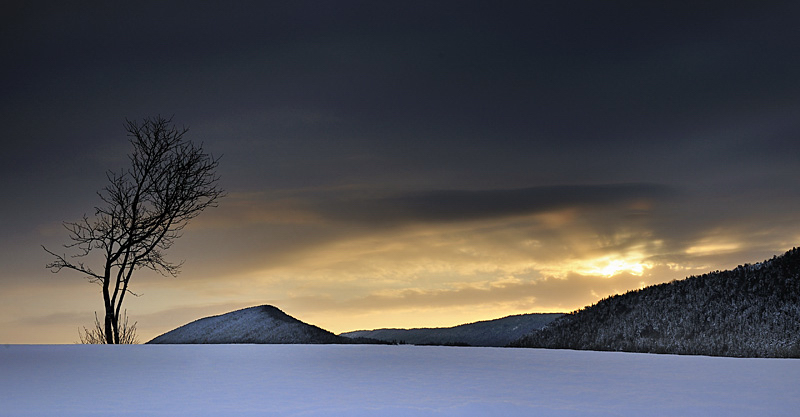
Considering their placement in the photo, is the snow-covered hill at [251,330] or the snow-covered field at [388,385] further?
the snow-covered hill at [251,330]

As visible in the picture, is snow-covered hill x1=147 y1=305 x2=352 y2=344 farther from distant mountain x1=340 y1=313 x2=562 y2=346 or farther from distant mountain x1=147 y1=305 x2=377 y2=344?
distant mountain x1=340 y1=313 x2=562 y2=346

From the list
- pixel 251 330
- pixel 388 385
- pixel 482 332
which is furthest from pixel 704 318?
pixel 251 330

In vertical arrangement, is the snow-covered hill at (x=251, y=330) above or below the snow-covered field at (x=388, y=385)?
above

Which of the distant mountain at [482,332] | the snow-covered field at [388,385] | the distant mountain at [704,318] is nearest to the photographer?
the snow-covered field at [388,385]

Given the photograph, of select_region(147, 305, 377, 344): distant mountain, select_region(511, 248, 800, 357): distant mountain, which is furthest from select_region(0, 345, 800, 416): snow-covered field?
select_region(147, 305, 377, 344): distant mountain

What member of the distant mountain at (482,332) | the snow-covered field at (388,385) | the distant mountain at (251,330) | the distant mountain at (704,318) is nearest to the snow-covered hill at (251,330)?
the distant mountain at (251,330)

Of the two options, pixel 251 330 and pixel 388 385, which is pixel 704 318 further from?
pixel 251 330

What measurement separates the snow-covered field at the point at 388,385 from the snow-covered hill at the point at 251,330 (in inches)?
223

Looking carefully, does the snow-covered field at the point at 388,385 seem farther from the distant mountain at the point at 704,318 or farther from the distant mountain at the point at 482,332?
the distant mountain at the point at 482,332

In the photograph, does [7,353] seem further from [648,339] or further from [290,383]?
[648,339]

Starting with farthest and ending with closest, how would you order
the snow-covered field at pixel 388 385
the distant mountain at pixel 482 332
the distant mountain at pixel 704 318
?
the distant mountain at pixel 482 332 < the distant mountain at pixel 704 318 < the snow-covered field at pixel 388 385

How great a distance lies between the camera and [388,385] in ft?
15.5

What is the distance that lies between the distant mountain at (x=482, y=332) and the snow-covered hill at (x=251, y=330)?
1747 mm

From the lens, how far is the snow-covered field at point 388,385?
3.71 m
